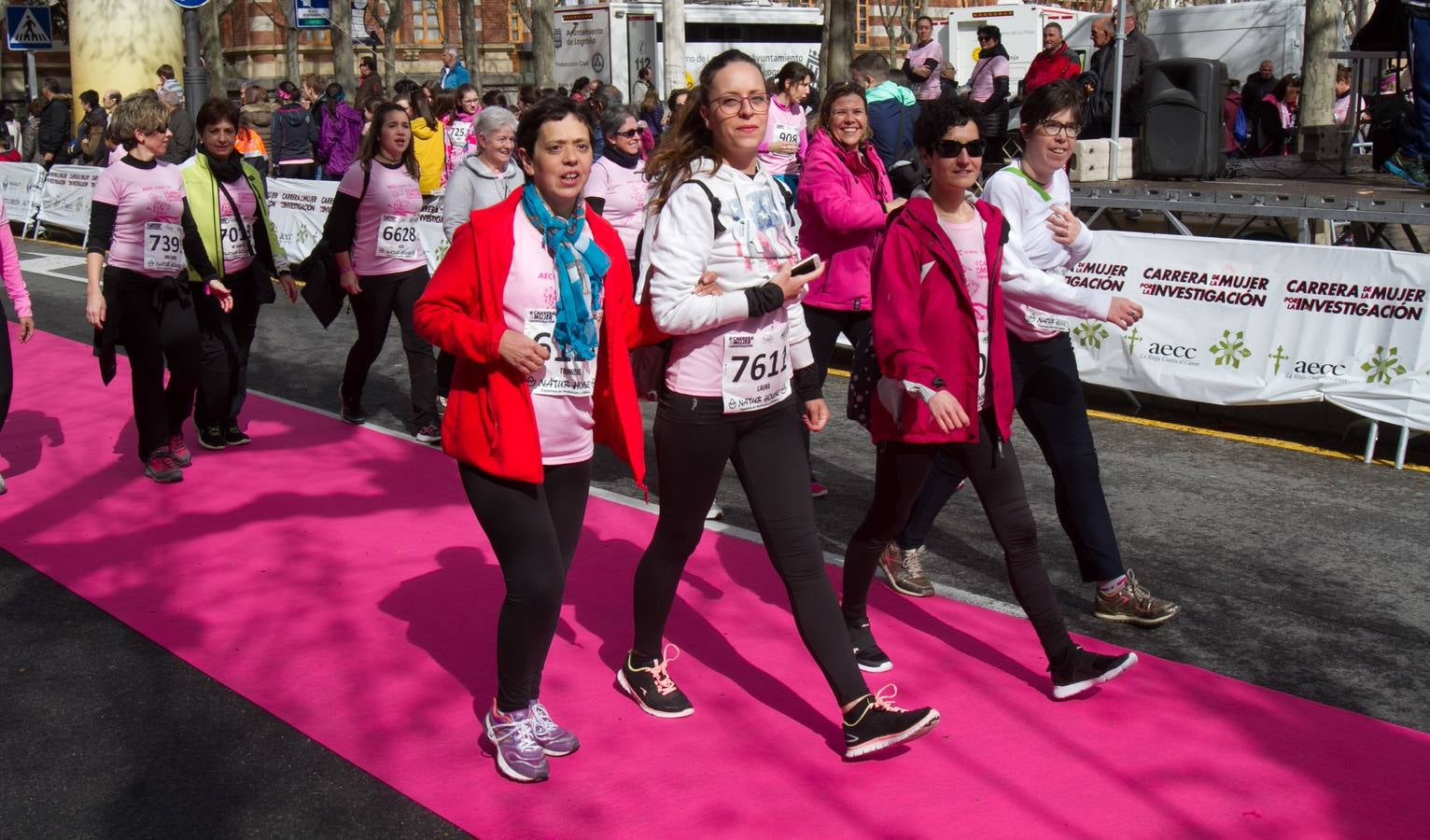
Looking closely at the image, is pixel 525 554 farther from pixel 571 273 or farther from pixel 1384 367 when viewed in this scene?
pixel 1384 367

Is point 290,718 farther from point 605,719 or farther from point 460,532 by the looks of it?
point 460,532

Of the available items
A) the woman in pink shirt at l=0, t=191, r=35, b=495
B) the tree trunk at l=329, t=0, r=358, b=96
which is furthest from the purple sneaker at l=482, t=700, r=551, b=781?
the tree trunk at l=329, t=0, r=358, b=96

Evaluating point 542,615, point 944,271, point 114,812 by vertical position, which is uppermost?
point 944,271

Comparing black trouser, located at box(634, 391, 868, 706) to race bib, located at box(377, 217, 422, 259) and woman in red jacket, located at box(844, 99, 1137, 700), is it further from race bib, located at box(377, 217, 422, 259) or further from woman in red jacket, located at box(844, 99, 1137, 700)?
Result: race bib, located at box(377, 217, 422, 259)

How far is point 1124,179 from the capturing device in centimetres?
1574

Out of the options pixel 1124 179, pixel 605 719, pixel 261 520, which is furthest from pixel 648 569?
pixel 1124 179

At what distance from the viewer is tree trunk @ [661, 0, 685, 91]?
127 ft

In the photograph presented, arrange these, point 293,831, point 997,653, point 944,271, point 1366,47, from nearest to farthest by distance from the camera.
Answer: point 293,831 < point 944,271 < point 997,653 < point 1366,47

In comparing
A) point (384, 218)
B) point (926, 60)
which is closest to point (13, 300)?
point (384, 218)

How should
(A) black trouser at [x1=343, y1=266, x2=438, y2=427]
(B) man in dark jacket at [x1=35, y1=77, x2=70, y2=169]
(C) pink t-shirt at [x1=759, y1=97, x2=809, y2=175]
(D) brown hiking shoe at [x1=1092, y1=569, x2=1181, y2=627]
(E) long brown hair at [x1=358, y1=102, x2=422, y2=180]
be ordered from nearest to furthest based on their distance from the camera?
(D) brown hiking shoe at [x1=1092, y1=569, x2=1181, y2=627] → (E) long brown hair at [x1=358, y1=102, x2=422, y2=180] → (A) black trouser at [x1=343, y1=266, x2=438, y2=427] → (C) pink t-shirt at [x1=759, y1=97, x2=809, y2=175] → (B) man in dark jacket at [x1=35, y1=77, x2=70, y2=169]

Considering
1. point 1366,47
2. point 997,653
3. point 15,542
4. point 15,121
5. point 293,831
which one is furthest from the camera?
point 15,121

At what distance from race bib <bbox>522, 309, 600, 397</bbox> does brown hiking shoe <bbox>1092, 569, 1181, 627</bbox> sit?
8.03 feet

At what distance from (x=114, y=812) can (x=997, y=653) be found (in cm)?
298

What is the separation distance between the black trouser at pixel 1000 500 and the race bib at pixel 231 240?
4.55 m
